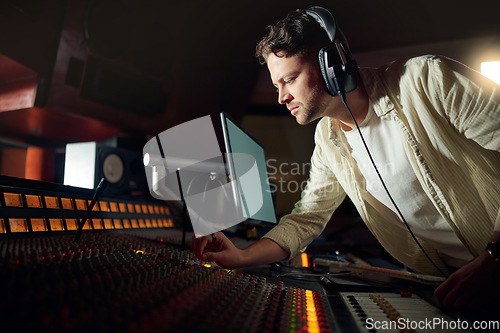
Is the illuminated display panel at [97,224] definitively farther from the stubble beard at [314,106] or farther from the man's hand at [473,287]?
the man's hand at [473,287]

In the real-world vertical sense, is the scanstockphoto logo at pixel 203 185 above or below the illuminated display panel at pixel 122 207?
above

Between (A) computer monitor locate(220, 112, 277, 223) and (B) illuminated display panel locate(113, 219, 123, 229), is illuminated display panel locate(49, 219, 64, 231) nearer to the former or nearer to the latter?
(B) illuminated display panel locate(113, 219, 123, 229)

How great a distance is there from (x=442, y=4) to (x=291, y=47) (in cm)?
196

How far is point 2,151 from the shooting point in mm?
2016

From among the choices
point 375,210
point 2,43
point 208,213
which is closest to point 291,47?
point 375,210

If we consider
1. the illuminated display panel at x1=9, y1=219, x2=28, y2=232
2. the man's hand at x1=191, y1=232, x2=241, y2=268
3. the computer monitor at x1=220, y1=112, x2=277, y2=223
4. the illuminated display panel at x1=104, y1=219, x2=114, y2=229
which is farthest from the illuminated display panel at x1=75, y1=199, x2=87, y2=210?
the computer monitor at x1=220, y1=112, x2=277, y2=223

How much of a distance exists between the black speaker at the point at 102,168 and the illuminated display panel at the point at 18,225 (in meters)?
0.76

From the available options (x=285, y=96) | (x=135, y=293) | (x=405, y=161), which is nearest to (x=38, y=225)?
(x=135, y=293)

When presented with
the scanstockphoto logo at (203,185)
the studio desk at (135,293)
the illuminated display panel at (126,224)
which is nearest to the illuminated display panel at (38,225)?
the studio desk at (135,293)

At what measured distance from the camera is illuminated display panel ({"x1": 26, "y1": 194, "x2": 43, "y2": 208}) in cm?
87

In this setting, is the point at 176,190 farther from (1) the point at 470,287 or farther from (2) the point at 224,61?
(2) the point at 224,61

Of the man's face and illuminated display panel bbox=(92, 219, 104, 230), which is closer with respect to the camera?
illuminated display panel bbox=(92, 219, 104, 230)

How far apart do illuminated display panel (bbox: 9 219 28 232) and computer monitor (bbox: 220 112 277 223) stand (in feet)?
2.21

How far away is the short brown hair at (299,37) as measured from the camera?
3.89 ft
